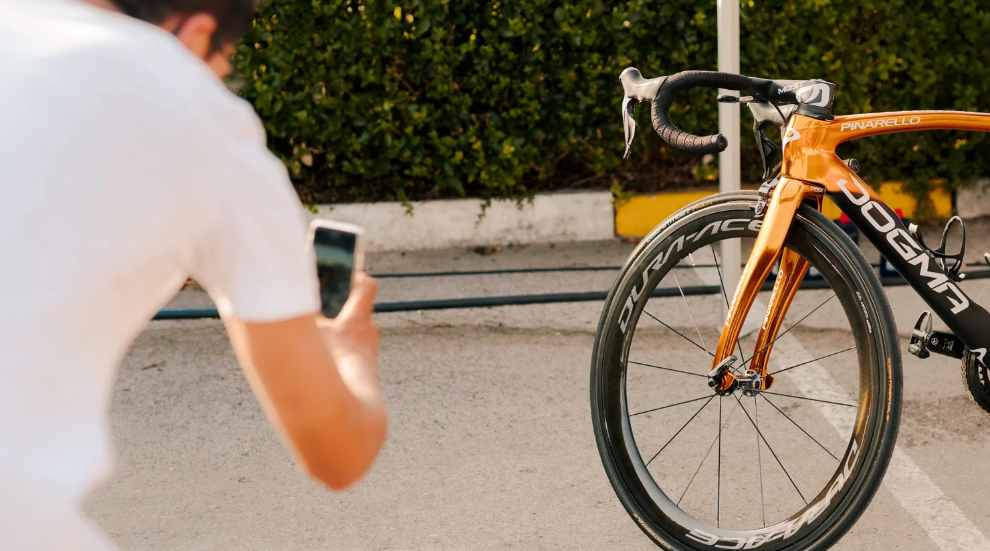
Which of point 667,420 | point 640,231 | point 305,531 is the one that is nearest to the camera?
point 305,531

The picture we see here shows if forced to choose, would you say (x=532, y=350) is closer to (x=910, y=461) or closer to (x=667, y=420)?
(x=667, y=420)

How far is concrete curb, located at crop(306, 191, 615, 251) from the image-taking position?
5949mm

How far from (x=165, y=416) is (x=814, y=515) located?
232 centimetres

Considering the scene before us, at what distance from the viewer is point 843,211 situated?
2.56m

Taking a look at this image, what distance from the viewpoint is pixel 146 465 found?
137 inches

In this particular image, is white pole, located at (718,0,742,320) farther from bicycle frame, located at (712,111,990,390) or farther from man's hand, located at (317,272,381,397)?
man's hand, located at (317,272,381,397)

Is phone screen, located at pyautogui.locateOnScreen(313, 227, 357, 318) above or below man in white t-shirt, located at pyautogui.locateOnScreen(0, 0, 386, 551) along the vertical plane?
below

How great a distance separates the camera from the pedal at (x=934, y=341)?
271 centimetres

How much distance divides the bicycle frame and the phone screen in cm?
148

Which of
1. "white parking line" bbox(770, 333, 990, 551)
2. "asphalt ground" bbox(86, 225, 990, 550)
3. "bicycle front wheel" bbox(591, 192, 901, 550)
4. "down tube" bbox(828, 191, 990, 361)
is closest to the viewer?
"bicycle front wheel" bbox(591, 192, 901, 550)

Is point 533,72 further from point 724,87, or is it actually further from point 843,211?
point 843,211

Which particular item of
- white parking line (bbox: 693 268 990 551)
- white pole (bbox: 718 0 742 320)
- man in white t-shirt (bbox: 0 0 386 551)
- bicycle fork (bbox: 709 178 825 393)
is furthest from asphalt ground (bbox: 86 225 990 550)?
man in white t-shirt (bbox: 0 0 386 551)

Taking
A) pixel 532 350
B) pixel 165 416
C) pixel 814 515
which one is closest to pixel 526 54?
pixel 532 350

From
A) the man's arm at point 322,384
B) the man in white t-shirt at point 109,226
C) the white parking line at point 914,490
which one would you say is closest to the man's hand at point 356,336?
the man's arm at point 322,384
